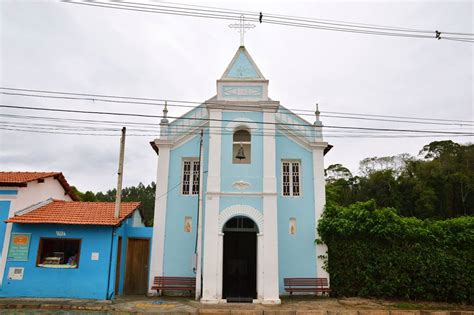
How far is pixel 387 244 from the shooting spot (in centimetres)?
1376

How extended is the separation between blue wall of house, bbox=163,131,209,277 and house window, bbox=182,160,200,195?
0.21 meters

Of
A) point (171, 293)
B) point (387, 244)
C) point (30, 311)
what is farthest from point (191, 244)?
point (387, 244)

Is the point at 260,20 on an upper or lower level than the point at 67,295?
upper

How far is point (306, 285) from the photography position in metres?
13.9

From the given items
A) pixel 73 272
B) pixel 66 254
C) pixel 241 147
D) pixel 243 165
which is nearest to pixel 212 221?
pixel 243 165

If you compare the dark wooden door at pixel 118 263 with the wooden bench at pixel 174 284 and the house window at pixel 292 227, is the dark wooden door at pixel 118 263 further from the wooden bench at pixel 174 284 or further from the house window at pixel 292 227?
the house window at pixel 292 227

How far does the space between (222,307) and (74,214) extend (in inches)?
274

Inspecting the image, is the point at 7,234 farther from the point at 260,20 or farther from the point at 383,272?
the point at 383,272

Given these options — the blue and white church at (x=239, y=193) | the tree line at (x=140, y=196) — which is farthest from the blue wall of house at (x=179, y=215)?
the tree line at (x=140, y=196)

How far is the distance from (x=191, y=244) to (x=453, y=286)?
10239 mm

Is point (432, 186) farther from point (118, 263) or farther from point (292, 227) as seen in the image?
point (118, 263)

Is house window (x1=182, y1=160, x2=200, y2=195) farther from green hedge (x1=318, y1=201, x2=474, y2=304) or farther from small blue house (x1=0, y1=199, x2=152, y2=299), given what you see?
green hedge (x1=318, y1=201, x2=474, y2=304)

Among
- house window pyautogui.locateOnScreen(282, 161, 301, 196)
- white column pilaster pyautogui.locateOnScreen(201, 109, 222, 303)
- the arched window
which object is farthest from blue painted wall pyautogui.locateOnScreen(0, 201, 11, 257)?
house window pyautogui.locateOnScreen(282, 161, 301, 196)

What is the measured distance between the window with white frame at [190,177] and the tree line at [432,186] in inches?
967
